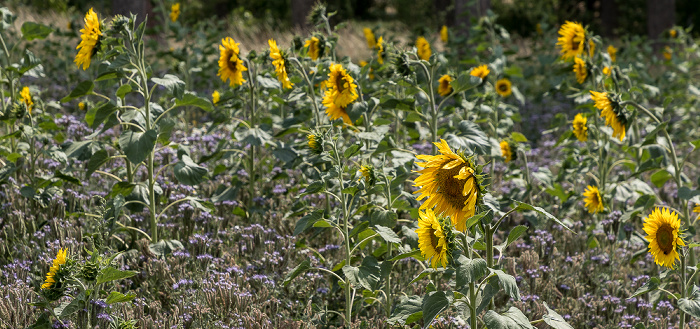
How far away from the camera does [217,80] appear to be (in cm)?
709

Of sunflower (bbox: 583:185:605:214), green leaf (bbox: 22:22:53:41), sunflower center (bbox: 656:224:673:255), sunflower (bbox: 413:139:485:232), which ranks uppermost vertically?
green leaf (bbox: 22:22:53:41)

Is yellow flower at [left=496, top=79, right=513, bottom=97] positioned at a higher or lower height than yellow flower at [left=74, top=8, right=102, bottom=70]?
lower

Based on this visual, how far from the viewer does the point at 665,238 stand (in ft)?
8.08

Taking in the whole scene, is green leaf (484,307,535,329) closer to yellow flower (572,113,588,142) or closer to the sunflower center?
the sunflower center

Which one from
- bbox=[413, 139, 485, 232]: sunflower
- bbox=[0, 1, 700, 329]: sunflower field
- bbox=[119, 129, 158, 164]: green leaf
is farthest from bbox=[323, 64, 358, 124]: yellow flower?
bbox=[413, 139, 485, 232]: sunflower

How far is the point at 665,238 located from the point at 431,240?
105 centimetres

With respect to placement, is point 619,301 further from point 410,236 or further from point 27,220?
point 27,220

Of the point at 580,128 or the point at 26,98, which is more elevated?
the point at 26,98

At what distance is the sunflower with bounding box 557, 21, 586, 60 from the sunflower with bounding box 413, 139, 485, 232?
2578 millimetres

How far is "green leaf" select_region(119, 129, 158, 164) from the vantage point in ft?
9.37

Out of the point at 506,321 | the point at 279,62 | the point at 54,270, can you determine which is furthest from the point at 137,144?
the point at 506,321

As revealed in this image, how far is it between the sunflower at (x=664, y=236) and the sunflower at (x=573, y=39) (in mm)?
1921

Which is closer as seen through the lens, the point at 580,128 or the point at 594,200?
the point at 594,200

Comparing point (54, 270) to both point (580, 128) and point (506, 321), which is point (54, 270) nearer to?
point (506, 321)
